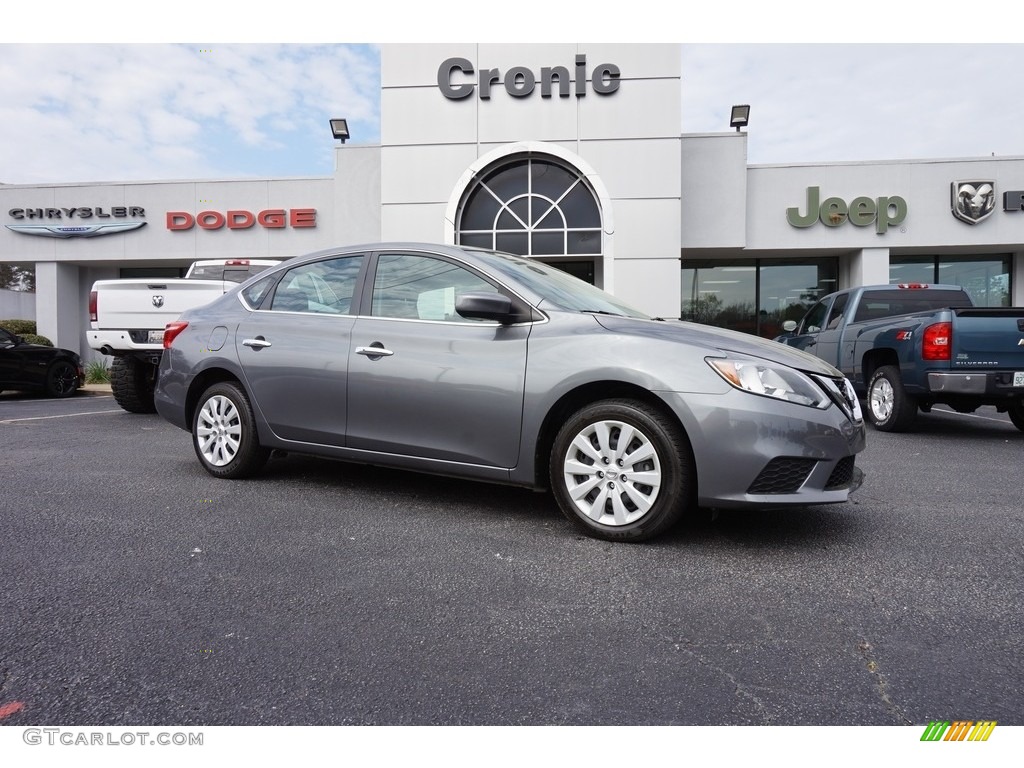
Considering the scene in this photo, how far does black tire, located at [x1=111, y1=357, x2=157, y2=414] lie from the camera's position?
875cm

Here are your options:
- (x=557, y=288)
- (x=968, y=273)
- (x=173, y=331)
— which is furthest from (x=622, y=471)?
(x=968, y=273)

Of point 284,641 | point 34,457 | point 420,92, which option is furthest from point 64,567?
point 420,92

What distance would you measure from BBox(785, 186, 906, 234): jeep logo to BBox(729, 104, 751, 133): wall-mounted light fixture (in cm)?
223

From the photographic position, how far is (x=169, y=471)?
17.3 feet

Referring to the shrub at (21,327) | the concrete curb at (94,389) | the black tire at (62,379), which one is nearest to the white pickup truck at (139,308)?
the black tire at (62,379)

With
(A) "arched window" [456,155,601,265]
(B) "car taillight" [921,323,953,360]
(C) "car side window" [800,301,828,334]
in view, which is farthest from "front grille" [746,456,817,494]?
(A) "arched window" [456,155,601,265]

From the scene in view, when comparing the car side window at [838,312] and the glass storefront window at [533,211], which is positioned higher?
the glass storefront window at [533,211]

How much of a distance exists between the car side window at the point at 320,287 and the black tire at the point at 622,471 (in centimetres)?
183

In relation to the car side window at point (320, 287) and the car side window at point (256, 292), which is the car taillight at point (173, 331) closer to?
the car side window at point (256, 292)

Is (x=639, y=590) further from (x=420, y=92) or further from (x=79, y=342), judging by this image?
(x=79, y=342)

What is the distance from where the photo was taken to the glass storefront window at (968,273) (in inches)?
719

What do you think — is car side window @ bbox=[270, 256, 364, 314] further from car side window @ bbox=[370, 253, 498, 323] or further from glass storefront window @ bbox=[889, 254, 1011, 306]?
glass storefront window @ bbox=[889, 254, 1011, 306]

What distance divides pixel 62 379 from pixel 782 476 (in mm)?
13592

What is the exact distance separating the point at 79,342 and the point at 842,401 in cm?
2271
